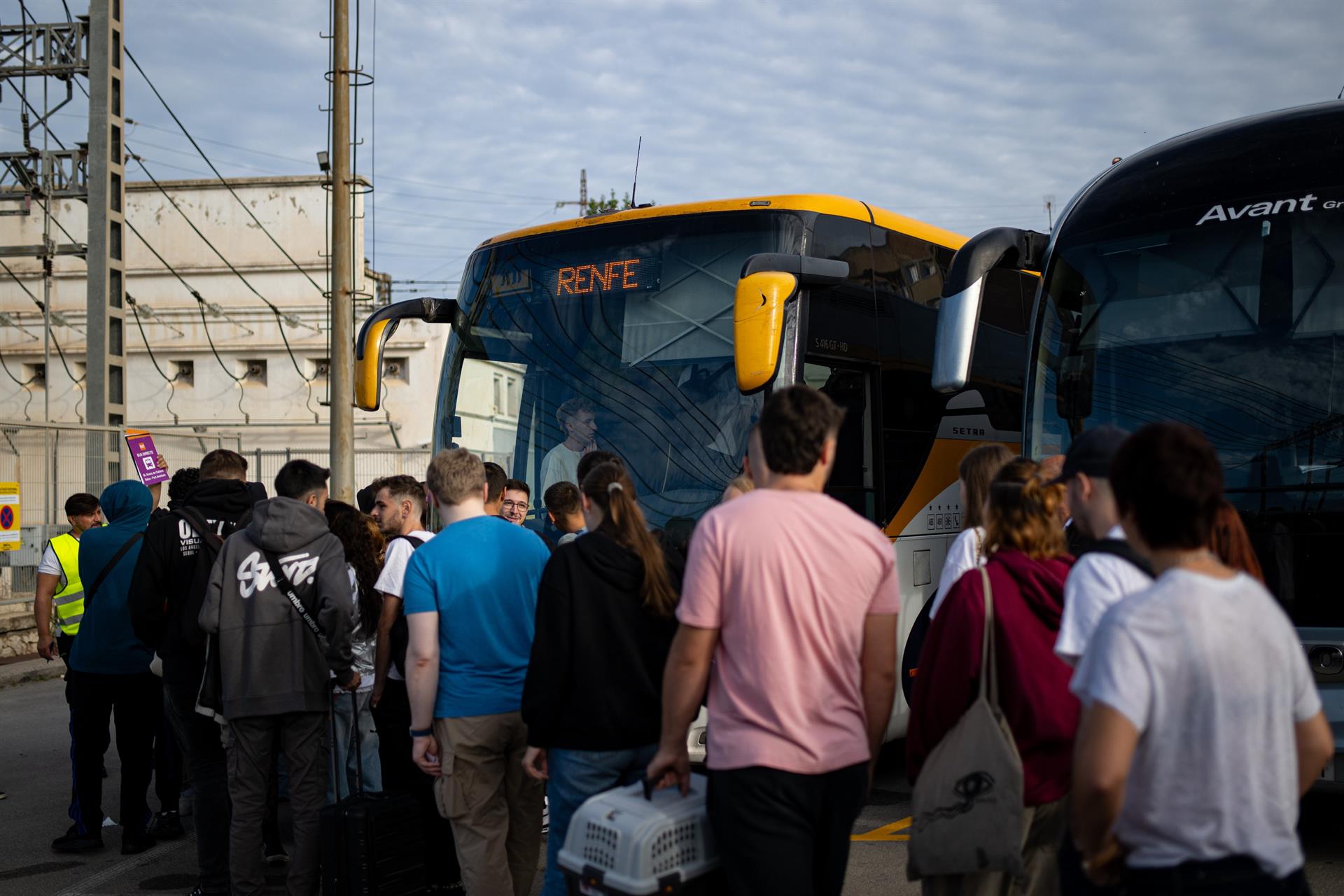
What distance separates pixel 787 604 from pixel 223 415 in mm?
39957

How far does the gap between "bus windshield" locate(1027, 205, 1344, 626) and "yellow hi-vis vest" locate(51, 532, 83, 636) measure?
242 inches

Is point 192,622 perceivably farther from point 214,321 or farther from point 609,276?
point 214,321

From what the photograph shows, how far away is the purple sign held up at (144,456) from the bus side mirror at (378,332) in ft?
23.6

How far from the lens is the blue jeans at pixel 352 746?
18.8 feet

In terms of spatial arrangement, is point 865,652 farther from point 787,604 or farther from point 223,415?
point 223,415

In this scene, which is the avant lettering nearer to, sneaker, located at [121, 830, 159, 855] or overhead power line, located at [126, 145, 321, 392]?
sneaker, located at [121, 830, 159, 855]

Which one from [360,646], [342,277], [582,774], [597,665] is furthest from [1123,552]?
[342,277]

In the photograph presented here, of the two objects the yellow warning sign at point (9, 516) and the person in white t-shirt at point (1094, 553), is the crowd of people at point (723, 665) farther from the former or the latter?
the yellow warning sign at point (9, 516)

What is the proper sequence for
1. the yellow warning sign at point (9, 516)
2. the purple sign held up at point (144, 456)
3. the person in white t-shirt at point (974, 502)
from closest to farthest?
1. the person in white t-shirt at point (974, 502)
2. the yellow warning sign at point (9, 516)
3. the purple sign held up at point (144, 456)

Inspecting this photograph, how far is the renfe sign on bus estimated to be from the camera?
7492mm

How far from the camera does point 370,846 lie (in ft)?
16.9

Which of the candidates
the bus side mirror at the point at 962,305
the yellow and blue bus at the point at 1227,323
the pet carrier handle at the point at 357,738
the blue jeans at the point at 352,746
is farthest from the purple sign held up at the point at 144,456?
the yellow and blue bus at the point at 1227,323

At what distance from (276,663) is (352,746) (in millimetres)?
725

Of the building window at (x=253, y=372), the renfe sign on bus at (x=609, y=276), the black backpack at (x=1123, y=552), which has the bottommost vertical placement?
the black backpack at (x=1123, y=552)
